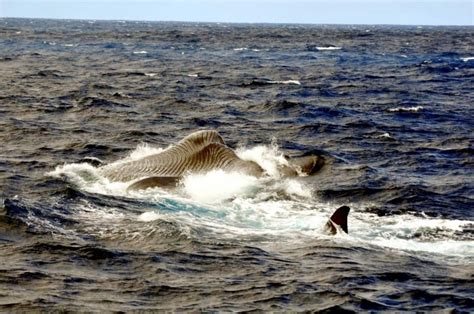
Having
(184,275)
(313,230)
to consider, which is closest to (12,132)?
(313,230)

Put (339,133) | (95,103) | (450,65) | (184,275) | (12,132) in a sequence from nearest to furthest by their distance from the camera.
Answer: (184,275) < (12,132) < (339,133) < (95,103) < (450,65)

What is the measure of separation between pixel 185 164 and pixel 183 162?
0.12 meters

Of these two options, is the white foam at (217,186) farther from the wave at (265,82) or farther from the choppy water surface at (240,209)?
the wave at (265,82)

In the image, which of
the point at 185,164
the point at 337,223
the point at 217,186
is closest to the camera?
the point at 337,223

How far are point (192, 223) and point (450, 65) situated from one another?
64.9 meters

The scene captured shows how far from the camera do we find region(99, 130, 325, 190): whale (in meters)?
23.7

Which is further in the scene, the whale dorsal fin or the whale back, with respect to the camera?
the whale back

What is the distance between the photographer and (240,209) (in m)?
21.3

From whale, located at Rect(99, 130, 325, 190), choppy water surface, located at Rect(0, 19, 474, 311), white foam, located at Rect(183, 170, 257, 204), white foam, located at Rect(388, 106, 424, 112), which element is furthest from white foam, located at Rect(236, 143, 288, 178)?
white foam, located at Rect(388, 106, 424, 112)

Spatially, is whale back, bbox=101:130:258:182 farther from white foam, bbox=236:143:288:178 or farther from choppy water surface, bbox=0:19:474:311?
white foam, bbox=236:143:288:178

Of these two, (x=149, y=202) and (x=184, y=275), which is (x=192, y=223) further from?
(x=184, y=275)

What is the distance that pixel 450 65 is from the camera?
8050 cm

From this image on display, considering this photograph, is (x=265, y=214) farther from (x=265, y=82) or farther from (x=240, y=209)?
(x=265, y=82)

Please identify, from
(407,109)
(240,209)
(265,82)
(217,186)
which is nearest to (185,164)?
(217,186)
